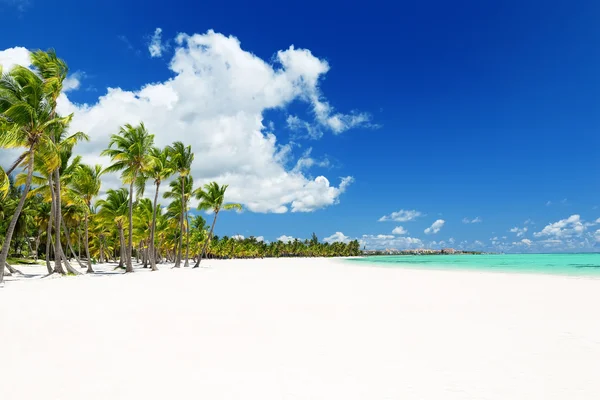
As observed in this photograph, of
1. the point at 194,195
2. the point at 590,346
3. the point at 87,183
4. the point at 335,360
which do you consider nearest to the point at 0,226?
the point at 87,183

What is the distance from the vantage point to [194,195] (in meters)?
43.0

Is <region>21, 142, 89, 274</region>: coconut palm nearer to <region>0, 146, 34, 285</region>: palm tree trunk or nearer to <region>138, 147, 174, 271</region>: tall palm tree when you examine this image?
<region>0, 146, 34, 285</region>: palm tree trunk

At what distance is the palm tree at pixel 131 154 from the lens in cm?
2966

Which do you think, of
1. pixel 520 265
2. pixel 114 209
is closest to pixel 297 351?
pixel 114 209

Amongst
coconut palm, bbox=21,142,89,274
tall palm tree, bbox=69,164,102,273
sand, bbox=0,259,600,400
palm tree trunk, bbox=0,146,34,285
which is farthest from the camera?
tall palm tree, bbox=69,164,102,273

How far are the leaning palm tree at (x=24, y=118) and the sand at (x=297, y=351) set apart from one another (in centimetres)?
1081

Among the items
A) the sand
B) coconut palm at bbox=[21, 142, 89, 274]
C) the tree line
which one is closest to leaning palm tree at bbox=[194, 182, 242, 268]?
the tree line

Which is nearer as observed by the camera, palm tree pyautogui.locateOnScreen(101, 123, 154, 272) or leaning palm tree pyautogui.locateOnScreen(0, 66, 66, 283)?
leaning palm tree pyautogui.locateOnScreen(0, 66, 66, 283)

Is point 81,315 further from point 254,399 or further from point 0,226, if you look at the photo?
point 0,226

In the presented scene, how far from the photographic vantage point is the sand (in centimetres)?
431

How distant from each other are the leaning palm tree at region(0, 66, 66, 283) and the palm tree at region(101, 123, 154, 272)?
9635 mm

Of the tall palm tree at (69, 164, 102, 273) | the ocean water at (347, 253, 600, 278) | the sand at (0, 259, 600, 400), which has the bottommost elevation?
the sand at (0, 259, 600, 400)

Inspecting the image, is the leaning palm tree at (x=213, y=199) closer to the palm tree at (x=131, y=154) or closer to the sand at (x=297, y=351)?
the palm tree at (x=131, y=154)

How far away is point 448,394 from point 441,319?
472 cm
